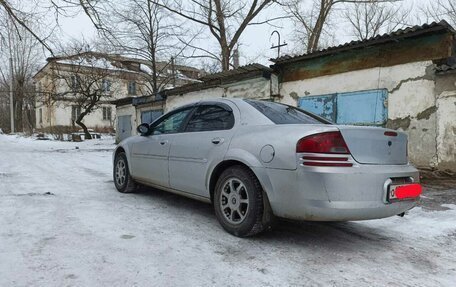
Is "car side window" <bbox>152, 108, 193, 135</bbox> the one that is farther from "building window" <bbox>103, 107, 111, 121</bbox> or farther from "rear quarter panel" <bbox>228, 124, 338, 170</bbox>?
"building window" <bbox>103, 107, 111, 121</bbox>

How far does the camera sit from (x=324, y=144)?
2855mm

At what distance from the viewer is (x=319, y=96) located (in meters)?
9.45

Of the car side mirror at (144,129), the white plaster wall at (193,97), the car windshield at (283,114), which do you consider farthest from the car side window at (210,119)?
the white plaster wall at (193,97)

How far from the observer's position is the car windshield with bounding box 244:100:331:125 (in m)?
3.55

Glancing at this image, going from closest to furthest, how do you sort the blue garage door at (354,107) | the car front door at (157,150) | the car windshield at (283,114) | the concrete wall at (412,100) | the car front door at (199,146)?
the car windshield at (283,114) < the car front door at (199,146) < the car front door at (157,150) < the concrete wall at (412,100) < the blue garage door at (354,107)

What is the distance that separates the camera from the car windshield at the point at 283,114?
→ 11.6 ft

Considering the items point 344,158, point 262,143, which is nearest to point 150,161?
point 262,143

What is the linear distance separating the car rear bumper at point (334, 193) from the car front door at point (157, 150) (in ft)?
6.13

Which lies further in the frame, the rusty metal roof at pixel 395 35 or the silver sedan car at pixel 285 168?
the rusty metal roof at pixel 395 35

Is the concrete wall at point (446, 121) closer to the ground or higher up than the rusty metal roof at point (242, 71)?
closer to the ground

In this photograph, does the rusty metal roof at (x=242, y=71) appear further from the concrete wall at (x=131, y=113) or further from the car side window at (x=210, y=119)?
the concrete wall at (x=131, y=113)

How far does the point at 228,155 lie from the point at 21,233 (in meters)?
2.13

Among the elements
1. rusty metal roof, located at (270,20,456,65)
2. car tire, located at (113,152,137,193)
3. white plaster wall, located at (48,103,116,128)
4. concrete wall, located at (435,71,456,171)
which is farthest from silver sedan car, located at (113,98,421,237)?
white plaster wall, located at (48,103,116,128)

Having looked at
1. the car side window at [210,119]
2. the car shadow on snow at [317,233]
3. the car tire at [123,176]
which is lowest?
the car shadow on snow at [317,233]
